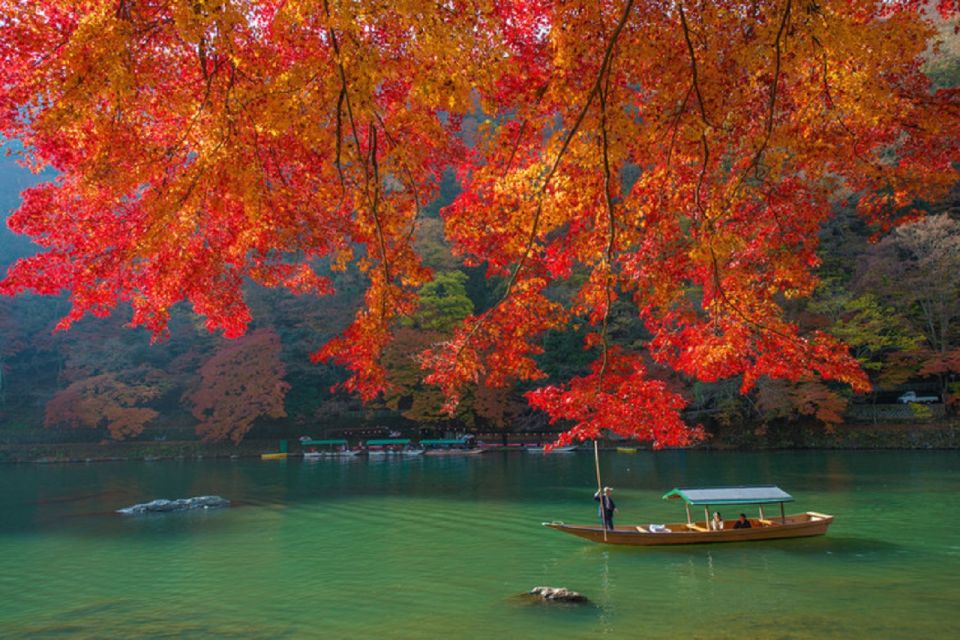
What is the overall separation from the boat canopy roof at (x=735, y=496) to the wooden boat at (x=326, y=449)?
23.1 metres

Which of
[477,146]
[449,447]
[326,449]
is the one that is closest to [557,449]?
[449,447]

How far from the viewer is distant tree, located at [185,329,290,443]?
33062 millimetres

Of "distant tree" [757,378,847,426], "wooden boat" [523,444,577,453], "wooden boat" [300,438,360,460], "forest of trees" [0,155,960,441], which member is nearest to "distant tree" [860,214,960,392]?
"forest of trees" [0,155,960,441]

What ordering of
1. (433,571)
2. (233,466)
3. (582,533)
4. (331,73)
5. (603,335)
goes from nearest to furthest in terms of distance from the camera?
(331,73), (603,335), (433,571), (582,533), (233,466)

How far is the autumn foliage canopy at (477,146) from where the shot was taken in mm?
3826

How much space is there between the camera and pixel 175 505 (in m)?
17.2

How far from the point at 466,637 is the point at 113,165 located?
5905 mm

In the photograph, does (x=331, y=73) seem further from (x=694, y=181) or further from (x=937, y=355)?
(x=937, y=355)

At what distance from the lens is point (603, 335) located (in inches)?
192

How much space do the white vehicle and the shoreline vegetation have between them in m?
2.35

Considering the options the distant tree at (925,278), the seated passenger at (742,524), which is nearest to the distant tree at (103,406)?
the seated passenger at (742,524)

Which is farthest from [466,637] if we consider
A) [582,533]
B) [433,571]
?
[582,533]

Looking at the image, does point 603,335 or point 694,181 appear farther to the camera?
point 694,181

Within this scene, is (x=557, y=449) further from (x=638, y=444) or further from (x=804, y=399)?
(x=804, y=399)
